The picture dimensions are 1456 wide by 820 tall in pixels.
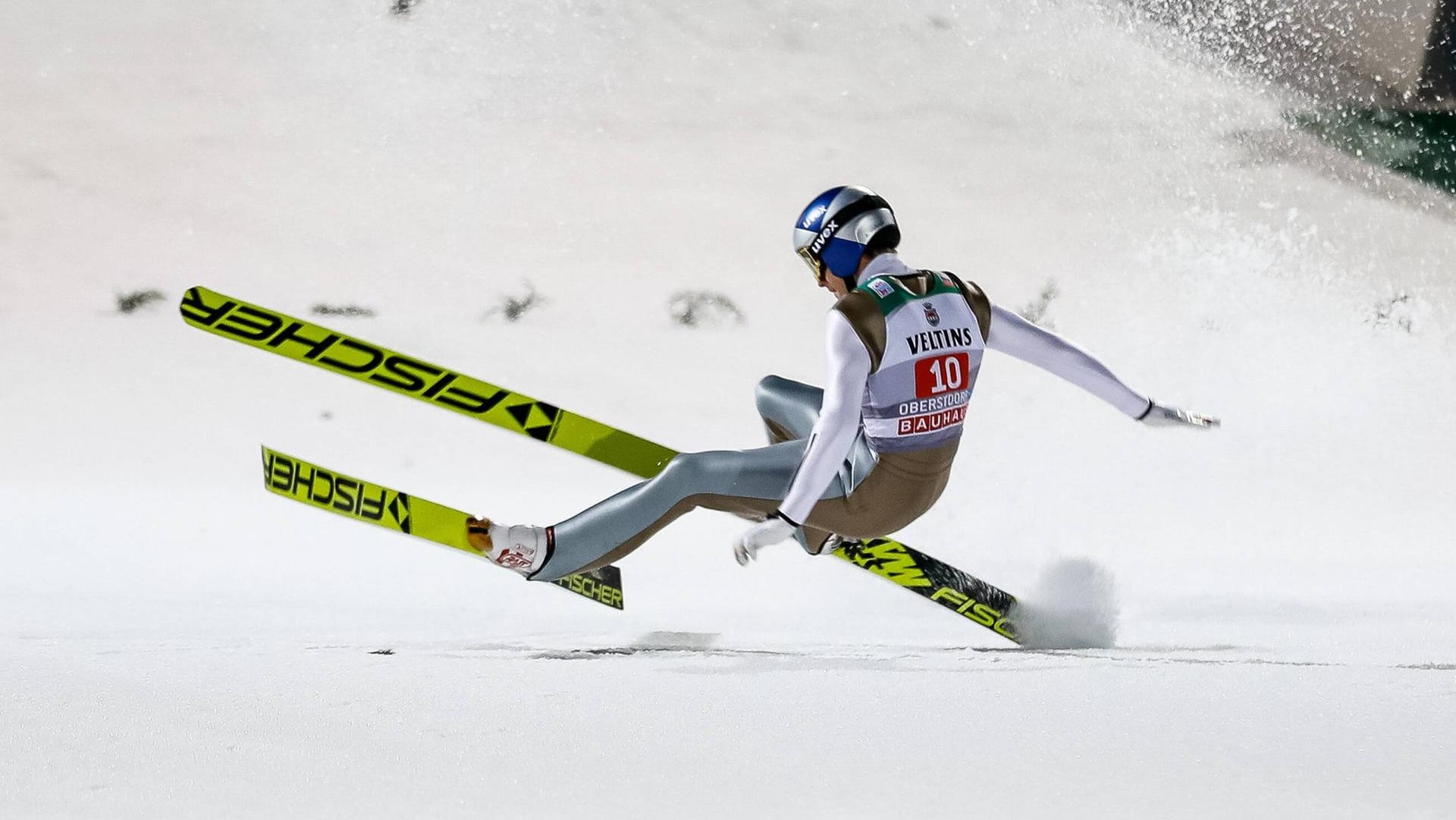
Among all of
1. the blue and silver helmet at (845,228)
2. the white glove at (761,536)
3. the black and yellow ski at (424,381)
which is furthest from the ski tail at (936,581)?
the blue and silver helmet at (845,228)

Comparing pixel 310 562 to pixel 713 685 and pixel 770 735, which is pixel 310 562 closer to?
pixel 713 685

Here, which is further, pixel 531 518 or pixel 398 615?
pixel 531 518

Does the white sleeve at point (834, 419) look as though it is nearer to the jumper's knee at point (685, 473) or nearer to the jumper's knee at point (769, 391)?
the jumper's knee at point (685, 473)

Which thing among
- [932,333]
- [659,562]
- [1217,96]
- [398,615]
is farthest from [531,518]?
[1217,96]

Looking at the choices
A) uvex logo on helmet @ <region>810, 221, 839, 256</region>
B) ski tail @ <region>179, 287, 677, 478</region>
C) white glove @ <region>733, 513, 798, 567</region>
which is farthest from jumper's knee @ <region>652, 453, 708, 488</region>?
uvex logo on helmet @ <region>810, 221, 839, 256</region>

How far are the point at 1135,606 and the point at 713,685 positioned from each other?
9.46 ft

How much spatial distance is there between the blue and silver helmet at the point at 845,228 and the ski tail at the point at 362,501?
1421 millimetres

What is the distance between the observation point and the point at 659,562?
22.2 feet

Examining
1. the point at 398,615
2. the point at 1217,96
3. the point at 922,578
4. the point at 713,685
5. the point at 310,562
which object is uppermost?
the point at 1217,96

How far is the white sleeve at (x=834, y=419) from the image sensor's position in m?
3.35

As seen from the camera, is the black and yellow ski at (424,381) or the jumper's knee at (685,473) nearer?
the jumper's knee at (685,473)

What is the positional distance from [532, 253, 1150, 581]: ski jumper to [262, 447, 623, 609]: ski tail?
375 mm

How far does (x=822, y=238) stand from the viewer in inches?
141

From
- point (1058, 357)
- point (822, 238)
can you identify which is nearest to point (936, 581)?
point (1058, 357)
